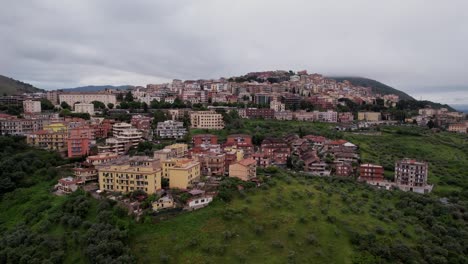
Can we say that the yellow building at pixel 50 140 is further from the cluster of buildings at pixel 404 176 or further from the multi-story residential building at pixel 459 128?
the multi-story residential building at pixel 459 128

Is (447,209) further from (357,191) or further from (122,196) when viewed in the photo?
(122,196)

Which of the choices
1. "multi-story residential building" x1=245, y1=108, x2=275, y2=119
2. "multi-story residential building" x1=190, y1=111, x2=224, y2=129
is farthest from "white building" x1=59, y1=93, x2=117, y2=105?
"multi-story residential building" x1=245, y1=108, x2=275, y2=119

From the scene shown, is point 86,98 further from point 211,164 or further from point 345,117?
point 345,117

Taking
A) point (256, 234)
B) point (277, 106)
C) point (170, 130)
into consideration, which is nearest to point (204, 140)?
point (170, 130)

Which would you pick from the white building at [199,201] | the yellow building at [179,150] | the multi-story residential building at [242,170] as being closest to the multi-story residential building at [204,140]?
the yellow building at [179,150]

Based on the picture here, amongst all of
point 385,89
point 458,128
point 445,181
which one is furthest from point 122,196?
point 385,89
